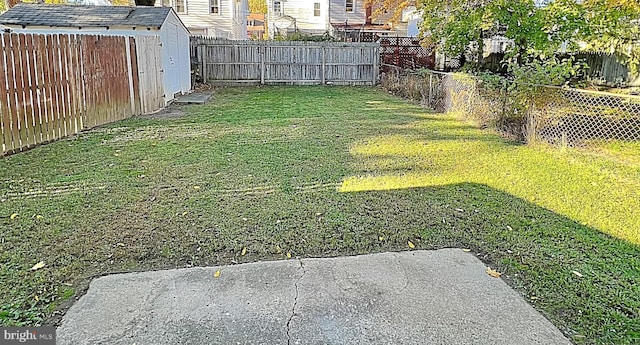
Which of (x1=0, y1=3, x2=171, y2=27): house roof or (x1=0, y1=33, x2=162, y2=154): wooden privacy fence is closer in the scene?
(x1=0, y1=33, x2=162, y2=154): wooden privacy fence

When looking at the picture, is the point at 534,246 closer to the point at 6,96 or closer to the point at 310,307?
the point at 310,307

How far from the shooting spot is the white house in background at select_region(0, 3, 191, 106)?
37.0 feet

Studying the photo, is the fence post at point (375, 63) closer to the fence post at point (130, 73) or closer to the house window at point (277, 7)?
the fence post at point (130, 73)

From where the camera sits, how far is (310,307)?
2.60 metres

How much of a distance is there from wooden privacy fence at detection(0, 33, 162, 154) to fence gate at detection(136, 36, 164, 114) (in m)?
0.19

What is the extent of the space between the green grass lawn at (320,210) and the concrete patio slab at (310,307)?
213 mm

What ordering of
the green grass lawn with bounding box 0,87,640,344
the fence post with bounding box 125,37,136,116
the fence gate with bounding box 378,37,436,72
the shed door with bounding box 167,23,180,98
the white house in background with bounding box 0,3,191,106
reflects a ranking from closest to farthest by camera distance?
the green grass lawn with bounding box 0,87,640,344 → the fence post with bounding box 125,37,136,116 → the white house in background with bounding box 0,3,191,106 → the shed door with bounding box 167,23,180,98 → the fence gate with bounding box 378,37,436,72

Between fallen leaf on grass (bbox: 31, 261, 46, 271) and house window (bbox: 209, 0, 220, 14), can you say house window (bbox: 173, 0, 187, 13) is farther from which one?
fallen leaf on grass (bbox: 31, 261, 46, 271)

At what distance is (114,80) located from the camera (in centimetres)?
879

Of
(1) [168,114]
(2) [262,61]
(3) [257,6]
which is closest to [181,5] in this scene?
(2) [262,61]

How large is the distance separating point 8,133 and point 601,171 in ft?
25.8

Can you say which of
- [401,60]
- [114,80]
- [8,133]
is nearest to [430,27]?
[401,60]

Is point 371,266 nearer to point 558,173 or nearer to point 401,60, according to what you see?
point 558,173

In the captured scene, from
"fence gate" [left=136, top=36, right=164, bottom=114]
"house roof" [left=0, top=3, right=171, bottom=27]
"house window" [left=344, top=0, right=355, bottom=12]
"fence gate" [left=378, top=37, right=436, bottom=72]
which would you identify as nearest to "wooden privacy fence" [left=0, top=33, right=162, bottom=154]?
"fence gate" [left=136, top=36, right=164, bottom=114]
